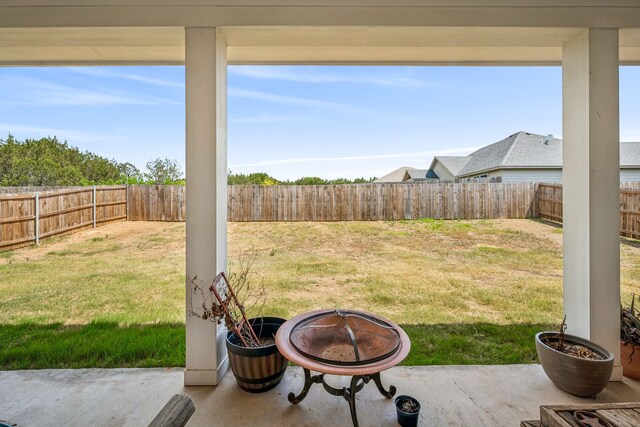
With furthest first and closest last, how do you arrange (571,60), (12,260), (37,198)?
(37,198) < (12,260) < (571,60)

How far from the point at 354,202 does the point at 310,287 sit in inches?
214

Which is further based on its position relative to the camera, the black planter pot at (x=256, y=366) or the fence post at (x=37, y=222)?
the fence post at (x=37, y=222)

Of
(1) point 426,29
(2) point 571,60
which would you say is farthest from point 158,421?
(2) point 571,60

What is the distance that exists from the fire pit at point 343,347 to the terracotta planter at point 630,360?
5.44 ft

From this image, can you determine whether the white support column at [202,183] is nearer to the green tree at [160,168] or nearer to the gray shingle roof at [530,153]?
the gray shingle roof at [530,153]

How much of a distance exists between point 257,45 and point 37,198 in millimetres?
7253

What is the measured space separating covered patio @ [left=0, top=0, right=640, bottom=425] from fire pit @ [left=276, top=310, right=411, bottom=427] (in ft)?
0.69

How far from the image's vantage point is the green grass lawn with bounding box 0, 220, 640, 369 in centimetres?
251

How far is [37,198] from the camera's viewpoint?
651 cm

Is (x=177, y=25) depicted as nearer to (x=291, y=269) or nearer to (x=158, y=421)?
(x=158, y=421)

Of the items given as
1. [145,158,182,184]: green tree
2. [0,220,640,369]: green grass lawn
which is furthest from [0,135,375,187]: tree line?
[0,220,640,369]: green grass lawn

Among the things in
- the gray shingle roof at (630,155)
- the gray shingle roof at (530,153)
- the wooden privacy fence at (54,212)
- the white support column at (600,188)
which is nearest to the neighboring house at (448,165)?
the gray shingle roof at (530,153)

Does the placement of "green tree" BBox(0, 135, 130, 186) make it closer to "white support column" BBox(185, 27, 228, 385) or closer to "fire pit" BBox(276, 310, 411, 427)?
"white support column" BBox(185, 27, 228, 385)

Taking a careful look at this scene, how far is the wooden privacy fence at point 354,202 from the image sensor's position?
9.11m
